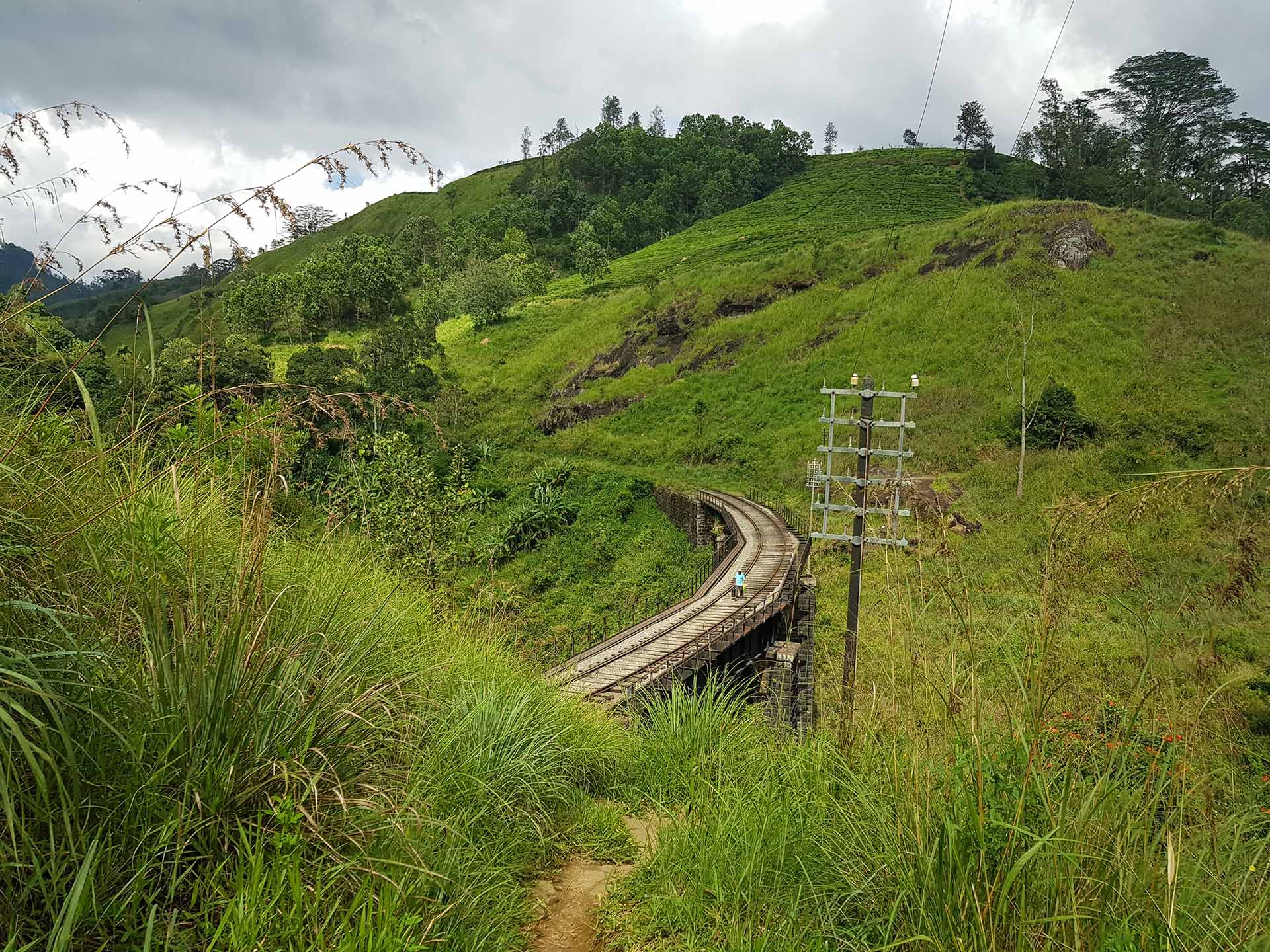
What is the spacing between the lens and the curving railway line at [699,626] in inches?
436

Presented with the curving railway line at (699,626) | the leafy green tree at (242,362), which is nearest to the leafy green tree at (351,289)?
the leafy green tree at (242,362)

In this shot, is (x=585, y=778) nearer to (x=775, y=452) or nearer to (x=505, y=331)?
(x=775, y=452)

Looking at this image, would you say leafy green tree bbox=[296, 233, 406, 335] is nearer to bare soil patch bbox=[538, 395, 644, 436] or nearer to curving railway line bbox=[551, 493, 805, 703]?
bare soil patch bbox=[538, 395, 644, 436]

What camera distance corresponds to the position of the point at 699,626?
53.0 feet

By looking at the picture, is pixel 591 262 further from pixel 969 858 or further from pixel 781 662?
pixel 969 858

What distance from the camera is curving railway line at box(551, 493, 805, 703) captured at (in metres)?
11.1

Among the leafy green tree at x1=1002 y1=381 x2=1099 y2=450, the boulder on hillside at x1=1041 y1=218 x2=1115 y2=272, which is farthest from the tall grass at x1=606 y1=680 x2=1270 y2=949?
the boulder on hillside at x1=1041 y1=218 x2=1115 y2=272

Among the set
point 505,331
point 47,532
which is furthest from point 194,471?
point 505,331

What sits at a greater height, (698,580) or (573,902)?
(573,902)

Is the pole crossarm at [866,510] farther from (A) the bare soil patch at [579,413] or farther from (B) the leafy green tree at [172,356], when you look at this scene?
(A) the bare soil patch at [579,413]

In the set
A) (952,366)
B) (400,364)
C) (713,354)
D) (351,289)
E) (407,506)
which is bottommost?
(407,506)

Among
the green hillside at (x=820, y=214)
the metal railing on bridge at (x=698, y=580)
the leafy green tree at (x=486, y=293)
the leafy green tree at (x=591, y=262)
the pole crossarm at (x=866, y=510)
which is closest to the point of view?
the pole crossarm at (x=866, y=510)

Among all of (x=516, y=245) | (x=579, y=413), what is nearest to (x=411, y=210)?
(x=516, y=245)

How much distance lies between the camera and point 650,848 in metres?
3.97
